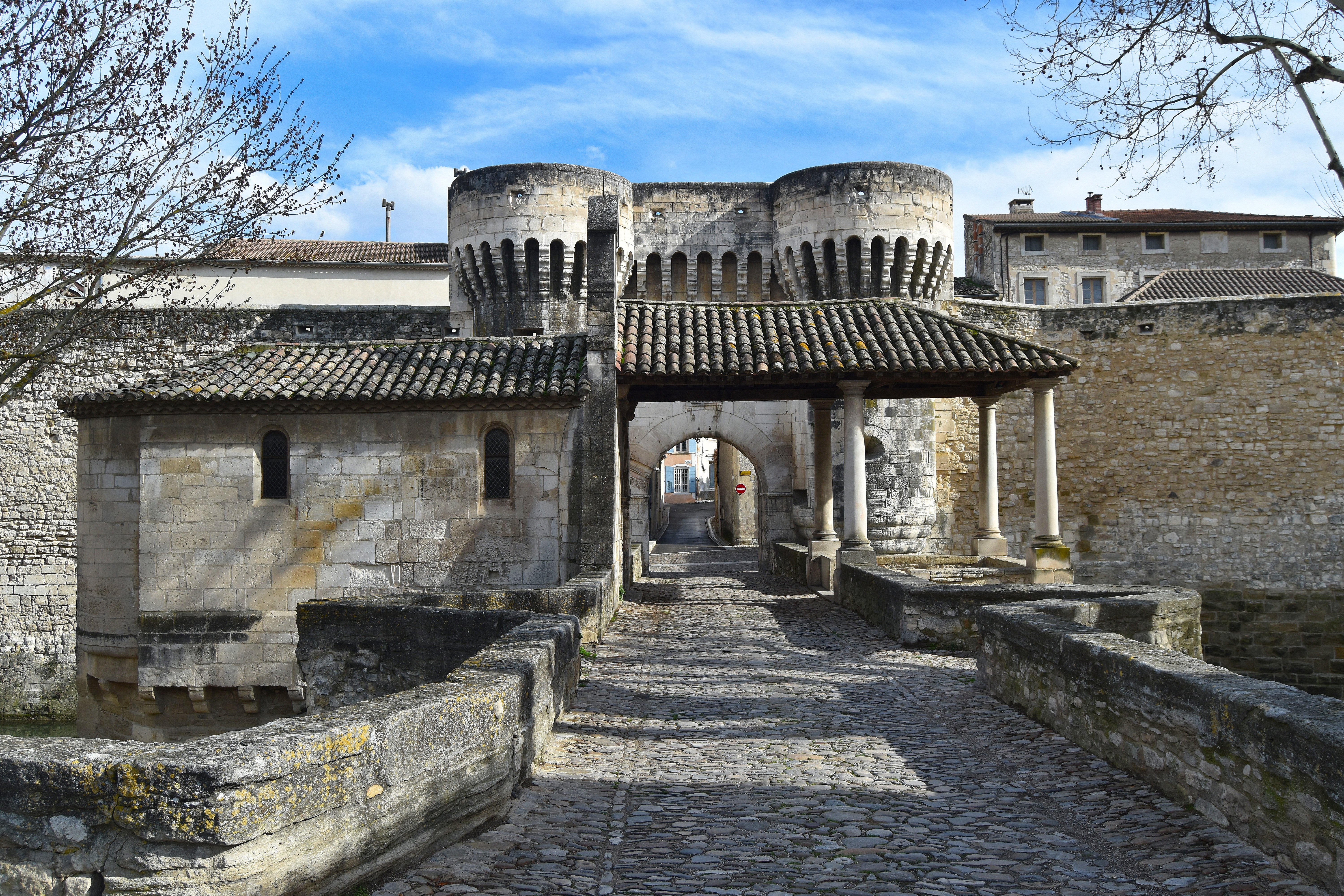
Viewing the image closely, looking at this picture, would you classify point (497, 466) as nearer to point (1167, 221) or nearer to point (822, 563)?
point (822, 563)

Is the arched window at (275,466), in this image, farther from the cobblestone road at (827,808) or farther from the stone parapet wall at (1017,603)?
the stone parapet wall at (1017,603)

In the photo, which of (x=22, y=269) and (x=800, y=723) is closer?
(x=800, y=723)

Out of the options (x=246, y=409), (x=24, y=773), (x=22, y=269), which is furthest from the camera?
(x=246, y=409)

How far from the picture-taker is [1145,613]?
934cm

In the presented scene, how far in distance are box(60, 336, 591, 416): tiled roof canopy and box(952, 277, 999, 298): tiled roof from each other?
739 inches

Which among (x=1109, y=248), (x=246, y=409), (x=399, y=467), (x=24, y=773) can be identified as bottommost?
(x=24, y=773)

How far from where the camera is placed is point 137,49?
33.0 feet

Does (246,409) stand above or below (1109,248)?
below

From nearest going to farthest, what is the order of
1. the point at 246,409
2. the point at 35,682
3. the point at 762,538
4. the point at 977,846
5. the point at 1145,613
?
the point at 977,846
the point at 1145,613
the point at 246,409
the point at 35,682
the point at 762,538

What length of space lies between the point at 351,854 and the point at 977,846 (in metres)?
2.72

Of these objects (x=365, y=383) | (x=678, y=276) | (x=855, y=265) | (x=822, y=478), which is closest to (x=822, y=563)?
(x=822, y=478)

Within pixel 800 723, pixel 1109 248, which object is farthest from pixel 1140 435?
pixel 800 723

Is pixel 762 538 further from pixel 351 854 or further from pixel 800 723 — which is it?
pixel 351 854

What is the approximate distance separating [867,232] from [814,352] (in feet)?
29.6
